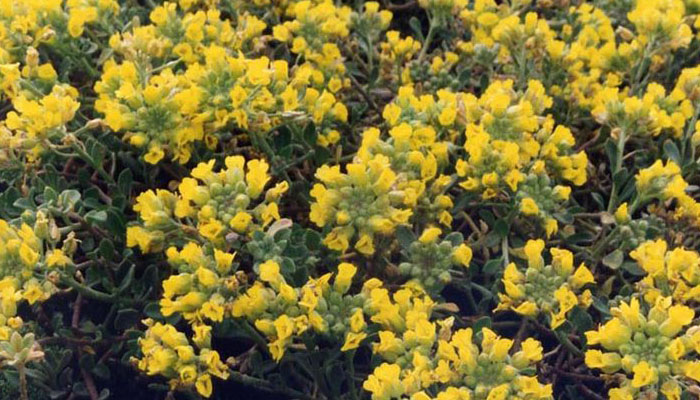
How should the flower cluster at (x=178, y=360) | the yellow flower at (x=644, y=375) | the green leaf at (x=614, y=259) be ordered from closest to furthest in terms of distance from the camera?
the yellow flower at (x=644, y=375)
the flower cluster at (x=178, y=360)
the green leaf at (x=614, y=259)

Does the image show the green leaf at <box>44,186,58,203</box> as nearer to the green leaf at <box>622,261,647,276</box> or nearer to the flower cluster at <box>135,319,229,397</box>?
the flower cluster at <box>135,319,229,397</box>

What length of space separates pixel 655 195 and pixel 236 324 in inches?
34.4

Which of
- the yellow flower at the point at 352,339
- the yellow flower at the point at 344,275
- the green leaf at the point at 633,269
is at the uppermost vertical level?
the yellow flower at the point at 344,275

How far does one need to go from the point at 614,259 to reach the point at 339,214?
583 millimetres

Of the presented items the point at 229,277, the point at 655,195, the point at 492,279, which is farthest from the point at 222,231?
the point at 655,195

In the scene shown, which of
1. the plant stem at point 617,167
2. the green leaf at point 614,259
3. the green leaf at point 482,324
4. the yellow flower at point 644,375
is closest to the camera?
the yellow flower at point 644,375

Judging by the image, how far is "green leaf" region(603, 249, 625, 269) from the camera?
1775 millimetres

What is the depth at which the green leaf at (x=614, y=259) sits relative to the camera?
Result: 1.77m

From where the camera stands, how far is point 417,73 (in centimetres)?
223

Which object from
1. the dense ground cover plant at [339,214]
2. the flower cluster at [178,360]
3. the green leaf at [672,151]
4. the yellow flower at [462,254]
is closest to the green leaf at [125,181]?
the dense ground cover plant at [339,214]

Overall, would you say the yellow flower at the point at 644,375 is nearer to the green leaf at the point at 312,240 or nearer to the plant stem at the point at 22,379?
the green leaf at the point at 312,240

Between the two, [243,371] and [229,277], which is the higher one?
[229,277]

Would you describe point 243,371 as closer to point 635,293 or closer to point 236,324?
point 236,324

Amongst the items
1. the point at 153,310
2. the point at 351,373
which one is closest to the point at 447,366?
the point at 351,373
